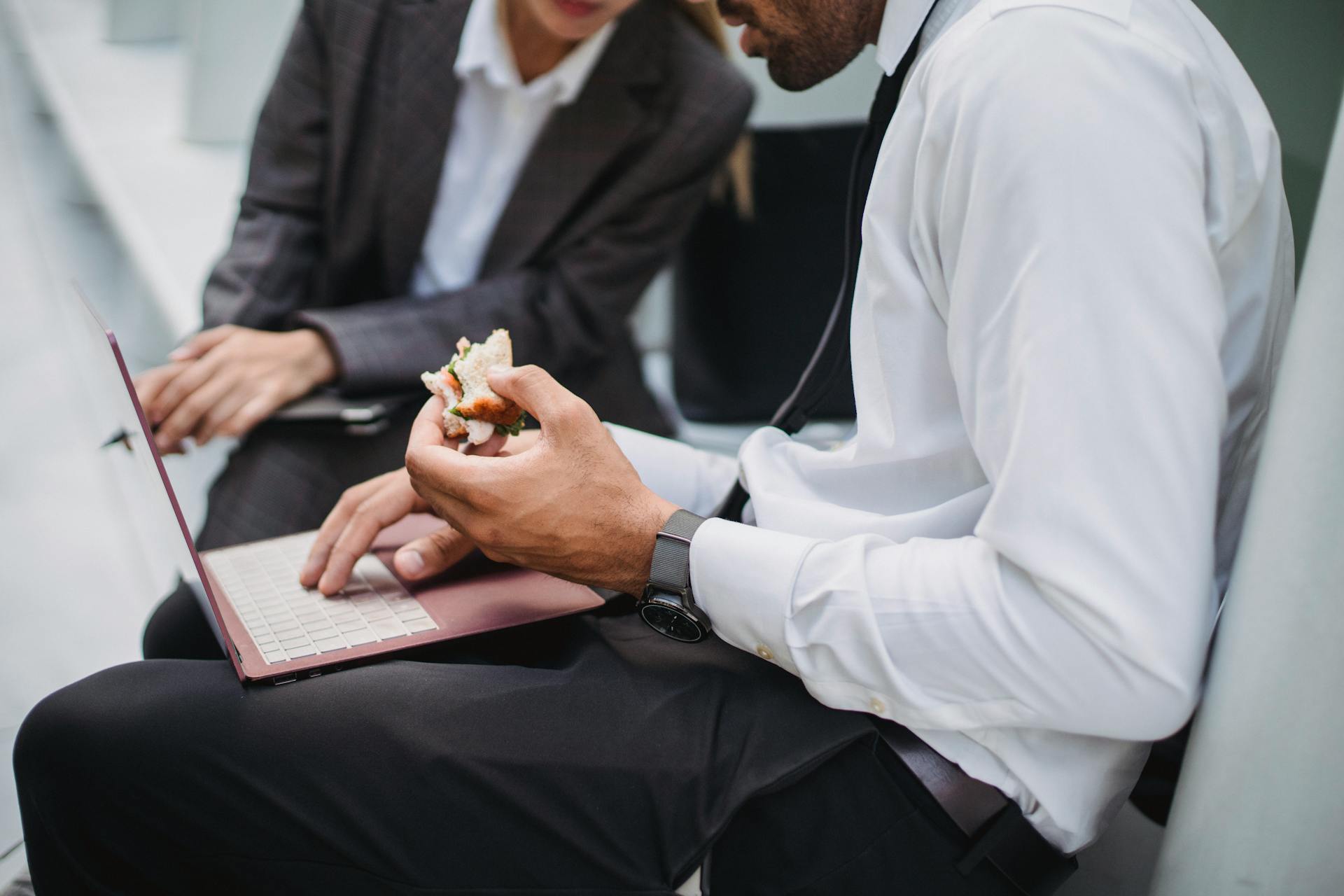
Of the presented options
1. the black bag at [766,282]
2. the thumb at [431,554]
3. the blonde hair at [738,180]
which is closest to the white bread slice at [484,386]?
the thumb at [431,554]

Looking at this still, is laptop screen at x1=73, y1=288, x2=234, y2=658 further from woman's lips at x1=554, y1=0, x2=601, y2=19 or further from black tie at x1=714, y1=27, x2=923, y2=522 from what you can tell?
woman's lips at x1=554, y1=0, x2=601, y2=19

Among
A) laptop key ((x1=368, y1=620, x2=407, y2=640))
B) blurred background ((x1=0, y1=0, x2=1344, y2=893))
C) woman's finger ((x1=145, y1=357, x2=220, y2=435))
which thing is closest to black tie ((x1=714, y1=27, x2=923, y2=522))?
laptop key ((x1=368, y1=620, x2=407, y2=640))

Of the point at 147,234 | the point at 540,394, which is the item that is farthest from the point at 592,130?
the point at 147,234

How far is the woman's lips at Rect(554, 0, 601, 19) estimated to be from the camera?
1.33 metres

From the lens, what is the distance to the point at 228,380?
1.28 metres

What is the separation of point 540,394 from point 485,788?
27cm

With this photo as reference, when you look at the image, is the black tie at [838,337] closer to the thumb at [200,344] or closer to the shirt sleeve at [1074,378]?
the shirt sleeve at [1074,378]

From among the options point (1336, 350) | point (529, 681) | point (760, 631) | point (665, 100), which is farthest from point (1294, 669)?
point (665, 100)

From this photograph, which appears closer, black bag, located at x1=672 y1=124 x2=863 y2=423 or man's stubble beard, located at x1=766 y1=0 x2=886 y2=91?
man's stubble beard, located at x1=766 y1=0 x2=886 y2=91

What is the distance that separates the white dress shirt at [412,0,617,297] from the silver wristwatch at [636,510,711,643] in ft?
3.00

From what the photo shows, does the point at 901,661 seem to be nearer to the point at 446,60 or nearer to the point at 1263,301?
the point at 1263,301

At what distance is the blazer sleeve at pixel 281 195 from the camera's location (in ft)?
4.73

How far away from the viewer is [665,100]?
60.1 inches

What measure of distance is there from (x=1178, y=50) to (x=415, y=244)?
3.68 ft
